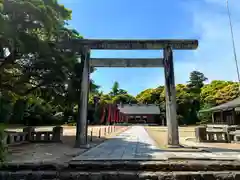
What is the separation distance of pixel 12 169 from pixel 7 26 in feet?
15.0

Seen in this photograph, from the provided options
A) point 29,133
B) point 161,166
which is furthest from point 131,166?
point 29,133

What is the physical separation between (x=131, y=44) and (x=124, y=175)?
21.1 ft

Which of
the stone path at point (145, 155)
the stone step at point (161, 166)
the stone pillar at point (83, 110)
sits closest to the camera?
the stone step at point (161, 166)

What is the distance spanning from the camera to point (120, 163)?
17.1ft

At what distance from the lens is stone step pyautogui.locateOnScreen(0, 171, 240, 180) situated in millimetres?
4762

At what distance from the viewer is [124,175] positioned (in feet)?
15.8

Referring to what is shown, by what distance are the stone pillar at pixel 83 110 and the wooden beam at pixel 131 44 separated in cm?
63

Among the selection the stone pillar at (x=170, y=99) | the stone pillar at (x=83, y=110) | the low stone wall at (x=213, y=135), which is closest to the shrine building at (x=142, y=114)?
the low stone wall at (x=213, y=135)

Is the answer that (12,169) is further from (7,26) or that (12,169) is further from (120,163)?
(7,26)

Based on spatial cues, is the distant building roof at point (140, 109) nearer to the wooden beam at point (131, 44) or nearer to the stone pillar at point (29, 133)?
the stone pillar at point (29, 133)

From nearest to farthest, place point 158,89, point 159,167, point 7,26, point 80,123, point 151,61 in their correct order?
point 159,167 → point 7,26 → point 80,123 → point 151,61 → point 158,89

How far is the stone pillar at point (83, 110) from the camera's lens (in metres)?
9.13

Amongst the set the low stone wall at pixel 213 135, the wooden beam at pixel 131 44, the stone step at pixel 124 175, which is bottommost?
the stone step at pixel 124 175

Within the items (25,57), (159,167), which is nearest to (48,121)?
(25,57)
